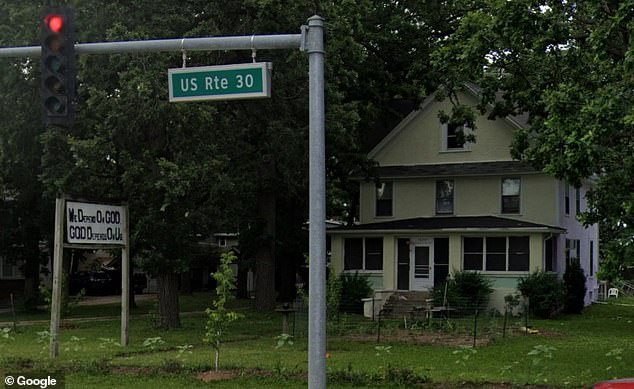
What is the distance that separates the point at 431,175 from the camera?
36.3m

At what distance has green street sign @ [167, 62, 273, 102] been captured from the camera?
34.2ft

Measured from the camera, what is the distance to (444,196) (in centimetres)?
3669

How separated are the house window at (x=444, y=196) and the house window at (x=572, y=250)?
572 centimetres

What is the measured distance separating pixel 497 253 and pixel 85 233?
19760mm

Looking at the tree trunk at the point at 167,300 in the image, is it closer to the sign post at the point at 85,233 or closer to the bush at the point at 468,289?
the sign post at the point at 85,233

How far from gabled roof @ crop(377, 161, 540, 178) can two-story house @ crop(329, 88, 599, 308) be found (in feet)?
0.14

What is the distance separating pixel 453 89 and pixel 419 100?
7956 millimetres

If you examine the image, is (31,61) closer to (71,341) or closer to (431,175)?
(71,341)

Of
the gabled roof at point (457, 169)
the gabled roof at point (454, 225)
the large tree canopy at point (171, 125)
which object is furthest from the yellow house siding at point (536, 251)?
the large tree canopy at point (171, 125)

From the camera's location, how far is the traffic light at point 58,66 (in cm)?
1066

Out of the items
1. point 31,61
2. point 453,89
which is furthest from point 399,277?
point 31,61

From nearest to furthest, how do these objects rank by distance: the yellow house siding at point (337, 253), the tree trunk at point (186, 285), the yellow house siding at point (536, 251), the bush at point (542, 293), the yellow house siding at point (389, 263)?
the bush at point (542, 293), the yellow house siding at point (536, 251), the yellow house siding at point (389, 263), the yellow house siding at point (337, 253), the tree trunk at point (186, 285)

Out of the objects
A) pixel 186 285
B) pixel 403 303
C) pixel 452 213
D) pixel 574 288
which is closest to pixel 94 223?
pixel 403 303

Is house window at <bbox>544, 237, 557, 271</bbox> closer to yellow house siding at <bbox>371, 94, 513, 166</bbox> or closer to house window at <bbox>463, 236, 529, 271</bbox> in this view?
house window at <bbox>463, 236, 529, 271</bbox>
